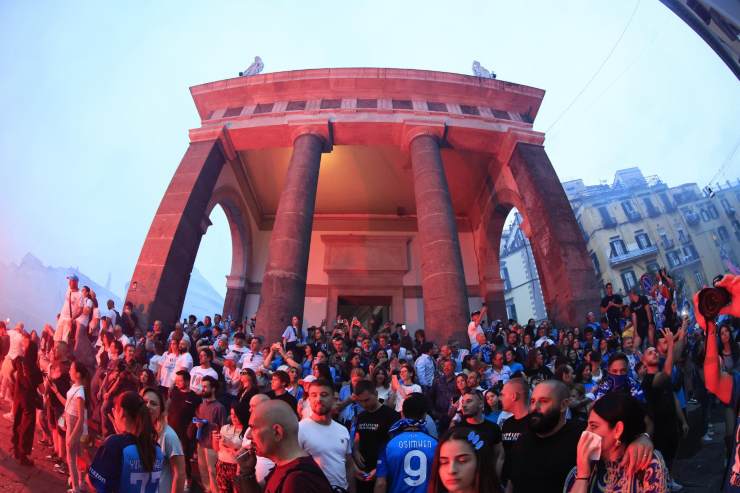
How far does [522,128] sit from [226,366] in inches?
627

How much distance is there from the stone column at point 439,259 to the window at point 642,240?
3145 centimetres

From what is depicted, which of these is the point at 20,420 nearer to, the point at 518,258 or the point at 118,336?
the point at 118,336

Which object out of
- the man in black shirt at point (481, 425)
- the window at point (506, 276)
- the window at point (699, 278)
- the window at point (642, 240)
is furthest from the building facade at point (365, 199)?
the window at point (506, 276)

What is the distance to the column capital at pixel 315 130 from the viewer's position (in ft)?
55.6

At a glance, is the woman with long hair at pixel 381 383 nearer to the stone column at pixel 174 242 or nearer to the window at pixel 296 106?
the stone column at pixel 174 242

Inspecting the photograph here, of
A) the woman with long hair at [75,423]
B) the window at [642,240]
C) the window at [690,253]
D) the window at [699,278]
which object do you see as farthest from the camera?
the window at [642,240]

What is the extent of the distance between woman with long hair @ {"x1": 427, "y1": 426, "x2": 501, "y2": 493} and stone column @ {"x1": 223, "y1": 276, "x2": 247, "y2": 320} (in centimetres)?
2032

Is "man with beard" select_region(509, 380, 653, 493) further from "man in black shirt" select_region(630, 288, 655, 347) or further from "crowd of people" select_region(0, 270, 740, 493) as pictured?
"man in black shirt" select_region(630, 288, 655, 347)

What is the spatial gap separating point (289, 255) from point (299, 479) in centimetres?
1146

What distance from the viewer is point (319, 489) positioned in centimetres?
198

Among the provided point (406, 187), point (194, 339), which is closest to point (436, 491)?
point (194, 339)

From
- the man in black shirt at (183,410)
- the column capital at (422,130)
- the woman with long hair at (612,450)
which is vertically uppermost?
the column capital at (422,130)

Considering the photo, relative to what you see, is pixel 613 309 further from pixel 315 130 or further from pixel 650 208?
pixel 650 208

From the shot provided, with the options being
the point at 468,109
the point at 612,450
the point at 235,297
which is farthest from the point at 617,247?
the point at 612,450
